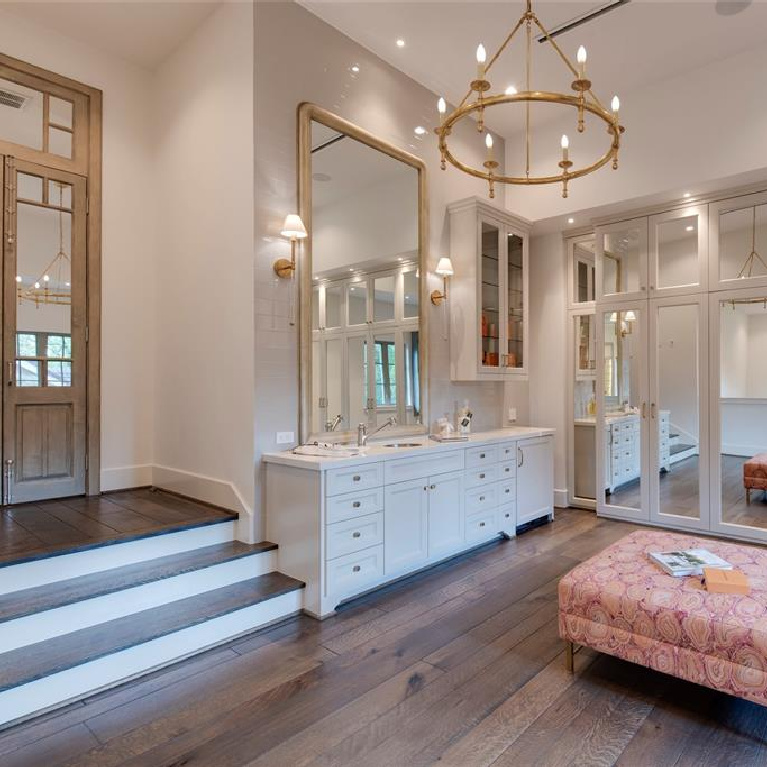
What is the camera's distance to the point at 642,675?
2.53m

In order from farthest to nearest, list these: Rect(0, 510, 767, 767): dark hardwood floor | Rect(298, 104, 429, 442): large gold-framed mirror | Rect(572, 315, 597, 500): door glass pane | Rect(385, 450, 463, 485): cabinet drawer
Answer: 1. Rect(572, 315, 597, 500): door glass pane
2. Rect(298, 104, 429, 442): large gold-framed mirror
3. Rect(385, 450, 463, 485): cabinet drawer
4. Rect(0, 510, 767, 767): dark hardwood floor

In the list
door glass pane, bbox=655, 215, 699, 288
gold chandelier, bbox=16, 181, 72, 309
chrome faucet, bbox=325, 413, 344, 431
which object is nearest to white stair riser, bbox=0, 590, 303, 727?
chrome faucet, bbox=325, 413, 344, 431

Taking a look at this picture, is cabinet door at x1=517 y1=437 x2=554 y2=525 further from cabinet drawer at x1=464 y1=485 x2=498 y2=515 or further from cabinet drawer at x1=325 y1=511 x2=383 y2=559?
cabinet drawer at x1=325 y1=511 x2=383 y2=559

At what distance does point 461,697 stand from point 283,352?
2.23m

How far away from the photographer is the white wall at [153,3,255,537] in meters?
3.50

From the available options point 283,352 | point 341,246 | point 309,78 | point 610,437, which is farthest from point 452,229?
point 610,437

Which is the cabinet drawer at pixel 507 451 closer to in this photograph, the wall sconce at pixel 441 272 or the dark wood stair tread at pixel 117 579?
the wall sconce at pixel 441 272

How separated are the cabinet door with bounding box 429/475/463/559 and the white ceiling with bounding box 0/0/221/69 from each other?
3.77 meters

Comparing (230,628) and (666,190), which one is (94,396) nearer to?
(230,628)

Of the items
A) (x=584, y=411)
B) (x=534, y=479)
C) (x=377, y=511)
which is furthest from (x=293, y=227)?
(x=584, y=411)

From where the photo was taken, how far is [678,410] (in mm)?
4891

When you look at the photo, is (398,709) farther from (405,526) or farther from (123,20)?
(123,20)

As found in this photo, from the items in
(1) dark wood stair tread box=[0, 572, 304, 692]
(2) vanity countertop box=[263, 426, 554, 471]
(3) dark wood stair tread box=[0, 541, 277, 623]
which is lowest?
(1) dark wood stair tread box=[0, 572, 304, 692]

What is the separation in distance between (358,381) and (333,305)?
0.60 m
